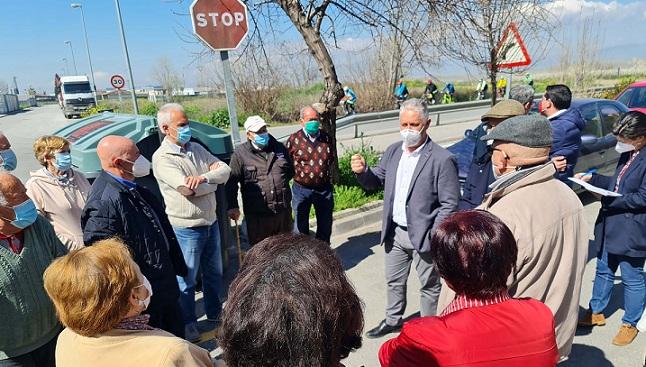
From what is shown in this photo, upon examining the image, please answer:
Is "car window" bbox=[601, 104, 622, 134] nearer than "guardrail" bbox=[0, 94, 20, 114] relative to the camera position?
Yes

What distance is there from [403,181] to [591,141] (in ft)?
14.7

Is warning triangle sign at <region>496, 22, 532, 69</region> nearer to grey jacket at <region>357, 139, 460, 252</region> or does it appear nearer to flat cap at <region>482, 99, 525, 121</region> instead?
flat cap at <region>482, 99, 525, 121</region>

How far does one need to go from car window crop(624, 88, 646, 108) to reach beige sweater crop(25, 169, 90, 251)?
11.7 metres

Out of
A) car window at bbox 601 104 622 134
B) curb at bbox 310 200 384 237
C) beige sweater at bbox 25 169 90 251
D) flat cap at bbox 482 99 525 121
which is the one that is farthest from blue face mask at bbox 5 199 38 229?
car window at bbox 601 104 622 134

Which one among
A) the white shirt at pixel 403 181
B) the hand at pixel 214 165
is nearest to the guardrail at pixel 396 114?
the hand at pixel 214 165

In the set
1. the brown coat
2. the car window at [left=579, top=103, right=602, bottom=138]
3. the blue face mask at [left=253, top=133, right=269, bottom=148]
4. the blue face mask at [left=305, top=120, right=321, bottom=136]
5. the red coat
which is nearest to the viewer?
the red coat

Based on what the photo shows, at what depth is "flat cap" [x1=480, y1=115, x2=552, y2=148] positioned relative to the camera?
6.31 feet

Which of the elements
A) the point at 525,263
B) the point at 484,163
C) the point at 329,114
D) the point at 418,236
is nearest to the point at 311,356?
the point at 525,263

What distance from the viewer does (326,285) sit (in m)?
1.06

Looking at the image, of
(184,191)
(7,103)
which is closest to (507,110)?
(184,191)

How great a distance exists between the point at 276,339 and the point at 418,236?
211cm

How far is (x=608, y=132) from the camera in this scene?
20.6 feet

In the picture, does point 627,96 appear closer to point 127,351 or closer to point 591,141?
point 591,141

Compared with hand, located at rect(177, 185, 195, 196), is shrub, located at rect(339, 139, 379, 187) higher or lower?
lower
